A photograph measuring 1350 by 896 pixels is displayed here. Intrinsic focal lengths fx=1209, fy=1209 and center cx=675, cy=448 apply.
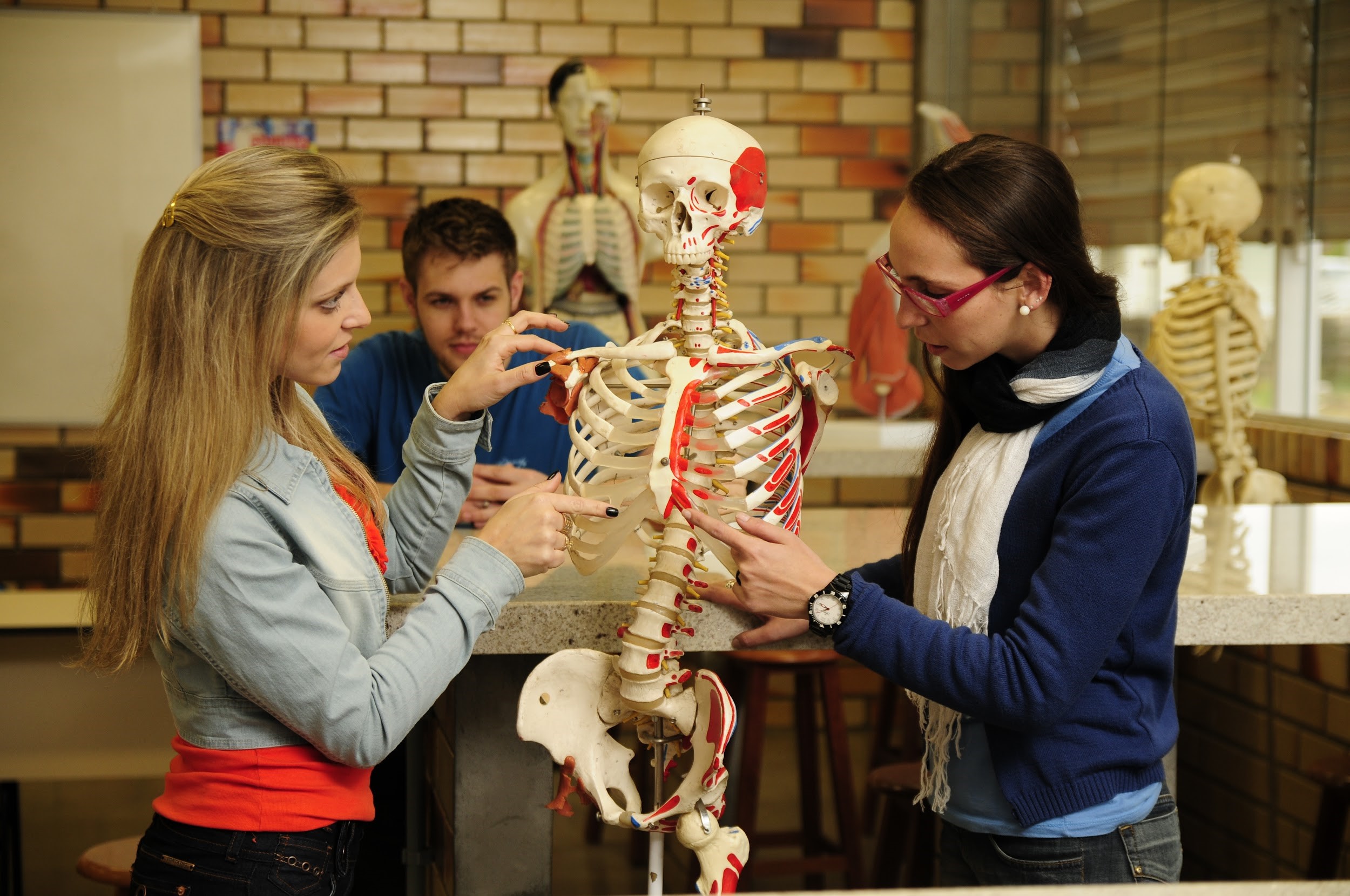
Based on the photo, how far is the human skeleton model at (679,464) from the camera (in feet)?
→ 4.82

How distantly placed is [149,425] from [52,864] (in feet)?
9.13

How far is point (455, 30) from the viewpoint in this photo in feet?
13.9

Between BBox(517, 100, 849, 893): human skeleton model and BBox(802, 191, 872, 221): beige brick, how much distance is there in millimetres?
2996

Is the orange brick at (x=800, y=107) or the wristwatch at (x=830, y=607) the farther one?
the orange brick at (x=800, y=107)

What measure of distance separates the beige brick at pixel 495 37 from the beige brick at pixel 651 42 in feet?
1.12

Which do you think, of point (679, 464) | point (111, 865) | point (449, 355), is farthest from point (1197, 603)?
point (111, 865)

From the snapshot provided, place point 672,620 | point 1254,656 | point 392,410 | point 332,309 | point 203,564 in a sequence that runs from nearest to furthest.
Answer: point 203,564 → point 332,309 → point 672,620 → point 392,410 → point 1254,656

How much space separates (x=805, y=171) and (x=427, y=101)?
54.3 inches

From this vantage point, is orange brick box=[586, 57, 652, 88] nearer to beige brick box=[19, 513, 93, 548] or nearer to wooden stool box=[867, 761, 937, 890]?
beige brick box=[19, 513, 93, 548]

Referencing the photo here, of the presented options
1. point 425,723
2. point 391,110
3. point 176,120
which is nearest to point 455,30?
point 391,110

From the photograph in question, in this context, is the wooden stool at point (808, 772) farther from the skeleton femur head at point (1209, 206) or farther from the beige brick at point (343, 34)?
the beige brick at point (343, 34)

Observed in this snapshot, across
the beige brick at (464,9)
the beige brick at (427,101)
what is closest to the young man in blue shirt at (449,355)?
the beige brick at (427,101)

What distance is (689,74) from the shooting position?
14.3 feet

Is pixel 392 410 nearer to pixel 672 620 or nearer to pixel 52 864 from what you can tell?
pixel 672 620
